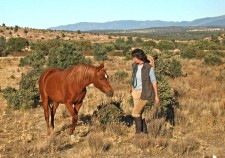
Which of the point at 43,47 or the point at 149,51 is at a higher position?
the point at 149,51

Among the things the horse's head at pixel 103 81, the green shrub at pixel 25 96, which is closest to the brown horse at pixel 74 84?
the horse's head at pixel 103 81

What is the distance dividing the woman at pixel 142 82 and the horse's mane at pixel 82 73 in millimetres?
1040

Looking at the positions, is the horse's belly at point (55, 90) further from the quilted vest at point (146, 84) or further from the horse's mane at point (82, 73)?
the quilted vest at point (146, 84)

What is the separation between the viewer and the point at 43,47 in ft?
158

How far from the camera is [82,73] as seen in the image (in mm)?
8055

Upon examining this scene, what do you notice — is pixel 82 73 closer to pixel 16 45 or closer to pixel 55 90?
pixel 55 90

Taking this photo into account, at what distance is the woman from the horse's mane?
104 cm

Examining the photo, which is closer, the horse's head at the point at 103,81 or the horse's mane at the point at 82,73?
the horse's head at the point at 103,81

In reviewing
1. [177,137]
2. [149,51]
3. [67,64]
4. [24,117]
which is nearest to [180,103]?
[149,51]

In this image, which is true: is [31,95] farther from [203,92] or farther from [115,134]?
[203,92]

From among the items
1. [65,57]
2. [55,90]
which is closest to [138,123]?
[55,90]

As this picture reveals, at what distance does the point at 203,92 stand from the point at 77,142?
8.27 meters

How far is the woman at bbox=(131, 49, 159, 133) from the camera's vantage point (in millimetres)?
7387

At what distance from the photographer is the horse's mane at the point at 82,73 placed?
795 cm
